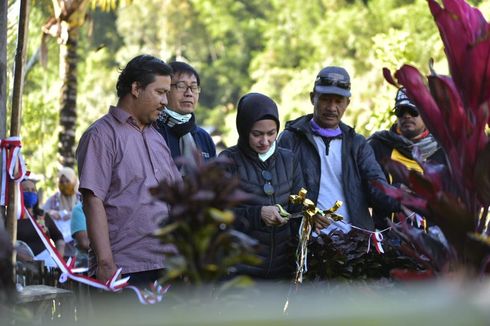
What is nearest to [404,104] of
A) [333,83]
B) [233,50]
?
[333,83]

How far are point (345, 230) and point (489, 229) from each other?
8.09 ft

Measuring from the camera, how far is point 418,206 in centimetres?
456

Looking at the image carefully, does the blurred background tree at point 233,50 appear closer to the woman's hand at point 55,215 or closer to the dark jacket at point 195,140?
the woman's hand at point 55,215

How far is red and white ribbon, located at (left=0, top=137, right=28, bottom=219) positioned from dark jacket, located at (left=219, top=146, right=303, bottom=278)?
1.23 meters

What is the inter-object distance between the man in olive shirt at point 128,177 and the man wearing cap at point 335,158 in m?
1.16

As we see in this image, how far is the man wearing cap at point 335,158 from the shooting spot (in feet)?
23.7

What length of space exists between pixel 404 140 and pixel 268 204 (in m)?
1.75

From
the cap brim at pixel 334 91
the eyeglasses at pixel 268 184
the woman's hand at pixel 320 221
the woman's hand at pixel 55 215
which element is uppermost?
the cap brim at pixel 334 91

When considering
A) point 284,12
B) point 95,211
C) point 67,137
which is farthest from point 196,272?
point 284,12

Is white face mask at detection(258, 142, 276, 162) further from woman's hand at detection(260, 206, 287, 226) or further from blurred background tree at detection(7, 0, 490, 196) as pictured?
blurred background tree at detection(7, 0, 490, 196)

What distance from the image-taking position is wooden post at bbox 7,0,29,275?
6539 millimetres

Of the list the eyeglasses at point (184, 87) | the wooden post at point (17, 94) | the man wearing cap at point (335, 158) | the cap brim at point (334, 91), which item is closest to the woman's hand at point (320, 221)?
the man wearing cap at point (335, 158)

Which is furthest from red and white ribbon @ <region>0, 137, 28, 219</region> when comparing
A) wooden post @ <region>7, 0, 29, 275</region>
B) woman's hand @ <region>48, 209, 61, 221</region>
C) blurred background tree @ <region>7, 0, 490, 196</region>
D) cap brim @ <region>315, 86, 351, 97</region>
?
blurred background tree @ <region>7, 0, 490, 196</region>

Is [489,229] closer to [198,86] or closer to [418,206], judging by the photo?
[418,206]
